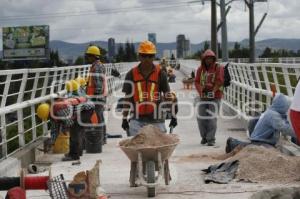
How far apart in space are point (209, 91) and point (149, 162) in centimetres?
498

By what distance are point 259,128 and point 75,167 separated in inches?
108

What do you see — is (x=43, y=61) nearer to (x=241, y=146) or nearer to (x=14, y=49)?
(x=14, y=49)

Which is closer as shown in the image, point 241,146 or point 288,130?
point 288,130

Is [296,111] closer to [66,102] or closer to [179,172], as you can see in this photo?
[179,172]

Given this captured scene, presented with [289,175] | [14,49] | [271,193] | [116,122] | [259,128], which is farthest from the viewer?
[14,49]

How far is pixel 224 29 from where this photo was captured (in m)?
33.4

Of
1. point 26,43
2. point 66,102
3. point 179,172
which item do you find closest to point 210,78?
point 66,102

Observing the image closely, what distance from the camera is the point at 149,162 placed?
7.32 metres

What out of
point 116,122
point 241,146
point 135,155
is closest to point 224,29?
point 116,122

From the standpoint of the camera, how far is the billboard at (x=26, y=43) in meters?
70.0

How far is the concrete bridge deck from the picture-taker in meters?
7.52

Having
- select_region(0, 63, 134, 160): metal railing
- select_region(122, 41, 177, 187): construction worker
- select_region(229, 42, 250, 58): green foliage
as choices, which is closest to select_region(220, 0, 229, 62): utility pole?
select_region(0, 63, 134, 160): metal railing

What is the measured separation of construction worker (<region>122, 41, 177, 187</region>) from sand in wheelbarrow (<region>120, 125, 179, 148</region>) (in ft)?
1.76

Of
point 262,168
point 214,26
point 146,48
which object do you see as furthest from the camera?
point 214,26
